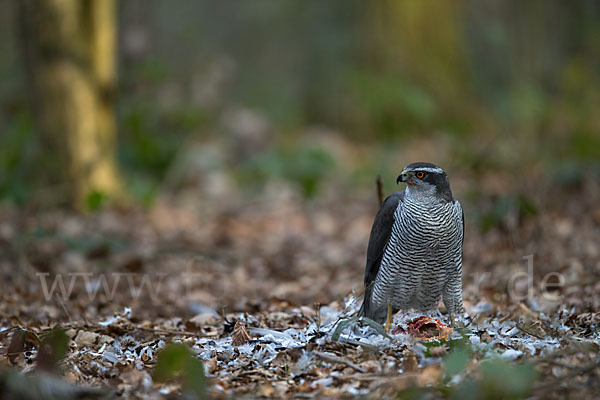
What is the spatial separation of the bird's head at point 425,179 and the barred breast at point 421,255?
6 centimetres

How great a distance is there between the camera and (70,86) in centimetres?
753

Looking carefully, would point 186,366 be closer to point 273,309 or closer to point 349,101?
point 273,309

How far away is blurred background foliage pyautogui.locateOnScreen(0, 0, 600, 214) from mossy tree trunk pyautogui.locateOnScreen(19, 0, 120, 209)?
1.12 feet

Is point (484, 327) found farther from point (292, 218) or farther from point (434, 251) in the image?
point (292, 218)

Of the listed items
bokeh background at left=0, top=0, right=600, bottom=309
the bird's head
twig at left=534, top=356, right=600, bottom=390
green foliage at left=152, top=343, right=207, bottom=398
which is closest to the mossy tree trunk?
bokeh background at left=0, top=0, right=600, bottom=309

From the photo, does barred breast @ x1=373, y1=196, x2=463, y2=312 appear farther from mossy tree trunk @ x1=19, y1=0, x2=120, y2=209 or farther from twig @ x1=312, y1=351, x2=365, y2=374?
mossy tree trunk @ x1=19, y1=0, x2=120, y2=209

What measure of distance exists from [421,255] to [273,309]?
132 cm

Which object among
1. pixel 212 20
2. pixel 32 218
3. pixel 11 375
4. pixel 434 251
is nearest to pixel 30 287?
pixel 32 218

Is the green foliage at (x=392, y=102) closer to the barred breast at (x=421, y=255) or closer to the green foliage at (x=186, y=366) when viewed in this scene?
the barred breast at (x=421, y=255)

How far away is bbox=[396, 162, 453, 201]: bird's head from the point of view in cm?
369

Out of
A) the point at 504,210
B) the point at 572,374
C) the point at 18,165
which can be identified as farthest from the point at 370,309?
the point at 18,165

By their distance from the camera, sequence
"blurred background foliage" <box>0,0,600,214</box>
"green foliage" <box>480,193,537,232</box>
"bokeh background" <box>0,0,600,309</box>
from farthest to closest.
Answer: "blurred background foliage" <box>0,0,600,214</box> → "bokeh background" <box>0,0,600,309</box> → "green foliage" <box>480,193,537,232</box>

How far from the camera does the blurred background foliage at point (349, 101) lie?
30.5 ft

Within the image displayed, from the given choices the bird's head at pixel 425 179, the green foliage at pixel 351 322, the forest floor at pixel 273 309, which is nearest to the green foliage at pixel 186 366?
the forest floor at pixel 273 309
